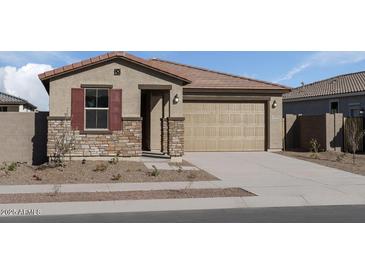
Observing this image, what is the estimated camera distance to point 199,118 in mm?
22297

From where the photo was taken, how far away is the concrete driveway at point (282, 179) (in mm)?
11008

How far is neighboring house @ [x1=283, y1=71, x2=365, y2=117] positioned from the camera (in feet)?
92.5

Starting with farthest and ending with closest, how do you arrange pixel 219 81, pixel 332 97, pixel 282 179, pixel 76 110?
pixel 332 97
pixel 219 81
pixel 76 110
pixel 282 179

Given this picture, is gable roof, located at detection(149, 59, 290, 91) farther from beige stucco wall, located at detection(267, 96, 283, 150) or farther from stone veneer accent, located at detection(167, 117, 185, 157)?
stone veneer accent, located at detection(167, 117, 185, 157)

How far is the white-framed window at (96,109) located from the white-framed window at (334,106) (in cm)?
1837

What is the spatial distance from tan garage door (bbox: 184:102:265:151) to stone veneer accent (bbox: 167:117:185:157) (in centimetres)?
409

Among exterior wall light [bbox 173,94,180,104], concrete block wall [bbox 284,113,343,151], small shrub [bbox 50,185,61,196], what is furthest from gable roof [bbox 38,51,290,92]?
small shrub [bbox 50,185,61,196]

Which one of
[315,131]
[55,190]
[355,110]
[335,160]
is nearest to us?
[55,190]

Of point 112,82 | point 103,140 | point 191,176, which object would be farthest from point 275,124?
point 191,176

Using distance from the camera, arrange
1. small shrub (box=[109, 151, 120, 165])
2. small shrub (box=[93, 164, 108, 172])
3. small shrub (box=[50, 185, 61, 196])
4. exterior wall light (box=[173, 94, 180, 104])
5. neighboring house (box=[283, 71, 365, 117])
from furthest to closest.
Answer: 1. neighboring house (box=[283, 71, 365, 117])
2. exterior wall light (box=[173, 94, 180, 104])
3. small shrub (box=[109, 151, 120, 165])
4. small shrub (box=[93, 164, 108, 172])
5. small shrub (box=[50, 185, 61, 196])

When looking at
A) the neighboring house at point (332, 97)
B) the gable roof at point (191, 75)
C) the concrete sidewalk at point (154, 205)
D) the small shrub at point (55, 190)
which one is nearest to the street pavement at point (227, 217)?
the concrete sidewalk at point (154, 205)

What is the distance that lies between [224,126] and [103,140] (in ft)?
25.1

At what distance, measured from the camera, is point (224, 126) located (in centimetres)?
2258

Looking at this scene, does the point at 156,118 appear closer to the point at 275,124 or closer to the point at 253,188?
the point at 275,124
